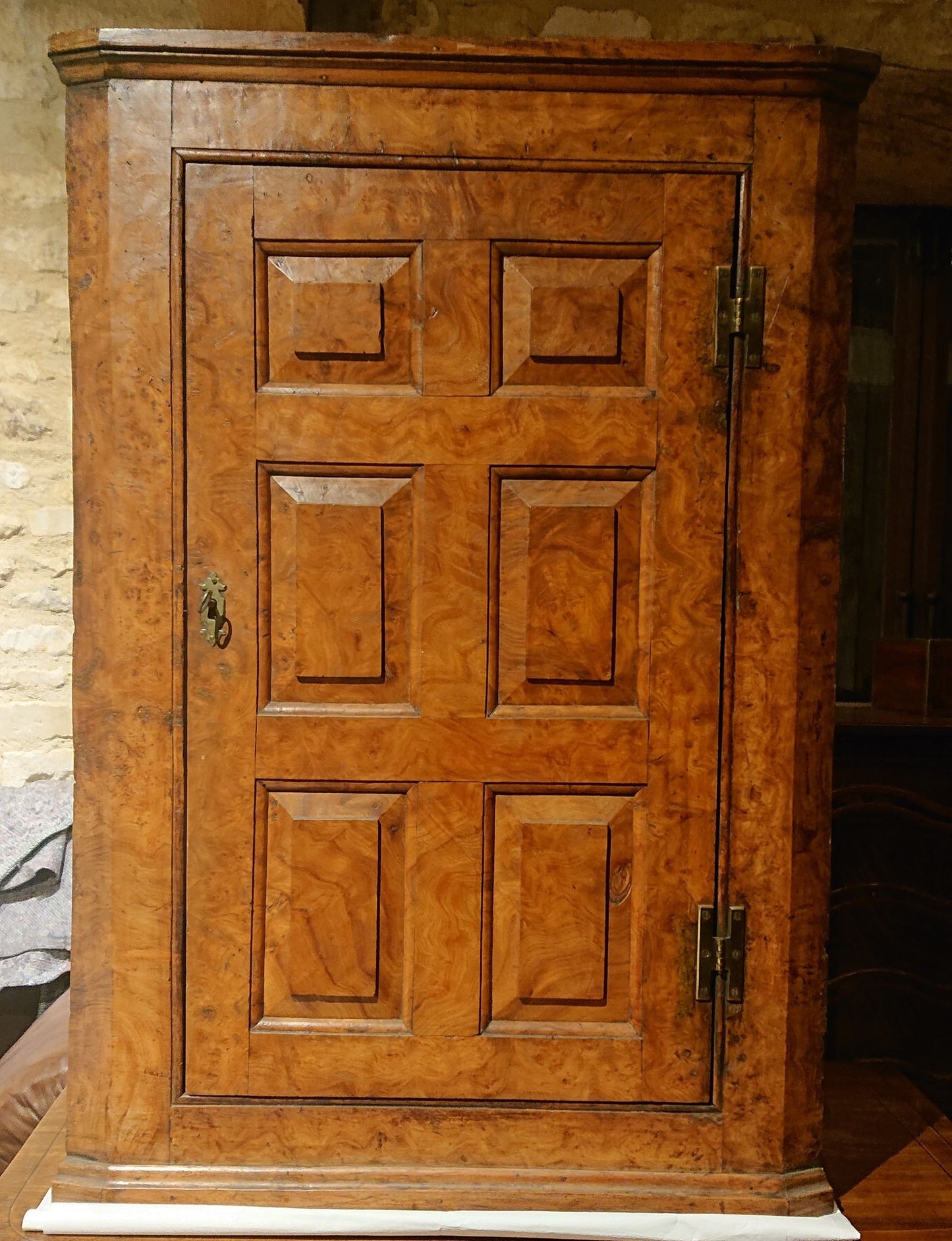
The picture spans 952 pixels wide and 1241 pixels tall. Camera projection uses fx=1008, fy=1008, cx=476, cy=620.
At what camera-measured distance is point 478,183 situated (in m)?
1.68

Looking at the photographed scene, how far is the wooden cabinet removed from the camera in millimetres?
1680

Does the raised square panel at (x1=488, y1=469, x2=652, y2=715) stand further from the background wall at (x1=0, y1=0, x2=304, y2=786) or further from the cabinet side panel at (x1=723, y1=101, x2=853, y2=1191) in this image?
the background wall at (x1=0, y1=0, x2=304, y2=786)

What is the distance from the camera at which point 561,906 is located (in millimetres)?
1753

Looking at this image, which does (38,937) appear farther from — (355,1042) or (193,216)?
(193,216)

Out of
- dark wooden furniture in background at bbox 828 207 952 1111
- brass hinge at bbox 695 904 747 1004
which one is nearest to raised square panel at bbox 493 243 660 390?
brass hinge at bbox 695 904 747 1004

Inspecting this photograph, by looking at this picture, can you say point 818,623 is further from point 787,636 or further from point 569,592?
point 569,592

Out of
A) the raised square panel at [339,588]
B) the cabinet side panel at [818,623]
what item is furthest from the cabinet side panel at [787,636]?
the raised square panel at [339,588]

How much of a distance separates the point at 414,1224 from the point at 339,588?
1.08 m

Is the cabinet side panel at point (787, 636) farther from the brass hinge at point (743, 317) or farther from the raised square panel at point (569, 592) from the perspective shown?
the raised square panel at point (569, 592)

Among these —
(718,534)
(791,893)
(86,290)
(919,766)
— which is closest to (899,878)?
(919,766)

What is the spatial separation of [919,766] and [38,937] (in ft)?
7.36

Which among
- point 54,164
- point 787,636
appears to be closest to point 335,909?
point 787,636

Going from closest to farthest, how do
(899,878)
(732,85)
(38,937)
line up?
1. (732,85)
2. (38,937)
3. (899,878)

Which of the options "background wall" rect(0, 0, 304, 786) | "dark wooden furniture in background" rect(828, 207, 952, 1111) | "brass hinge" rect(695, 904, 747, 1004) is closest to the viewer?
"brass hinge" rect(695, 904, 747, 1004)
